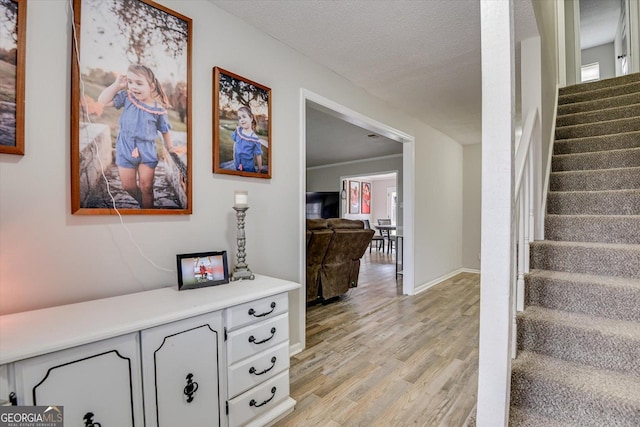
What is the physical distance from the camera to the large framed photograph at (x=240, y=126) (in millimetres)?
1811

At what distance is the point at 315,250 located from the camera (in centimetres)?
336

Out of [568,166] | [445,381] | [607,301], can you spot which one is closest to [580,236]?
[607,301]

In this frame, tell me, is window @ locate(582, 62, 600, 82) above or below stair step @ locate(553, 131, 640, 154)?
above

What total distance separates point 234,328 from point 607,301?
5.92 ft

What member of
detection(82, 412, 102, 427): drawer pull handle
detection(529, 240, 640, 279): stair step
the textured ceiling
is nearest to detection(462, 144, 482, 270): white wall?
the textured ceiling

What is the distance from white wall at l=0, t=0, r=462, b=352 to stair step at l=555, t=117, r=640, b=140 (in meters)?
1.94

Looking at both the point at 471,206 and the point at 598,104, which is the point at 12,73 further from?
the point at 471,206

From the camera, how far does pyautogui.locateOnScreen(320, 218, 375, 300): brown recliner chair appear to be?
3.54 m

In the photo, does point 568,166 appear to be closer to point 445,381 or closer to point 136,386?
point 445,381

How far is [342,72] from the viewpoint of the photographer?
2676mm

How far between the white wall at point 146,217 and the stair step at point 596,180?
1833 mm

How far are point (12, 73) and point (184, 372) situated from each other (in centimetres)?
134

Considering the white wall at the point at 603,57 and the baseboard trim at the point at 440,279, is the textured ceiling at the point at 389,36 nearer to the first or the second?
the baseboard trim at the point at 440,279

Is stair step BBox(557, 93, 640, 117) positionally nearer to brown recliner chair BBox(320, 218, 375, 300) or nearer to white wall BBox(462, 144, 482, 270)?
white wall BBox(462, 144, 482, 270)
